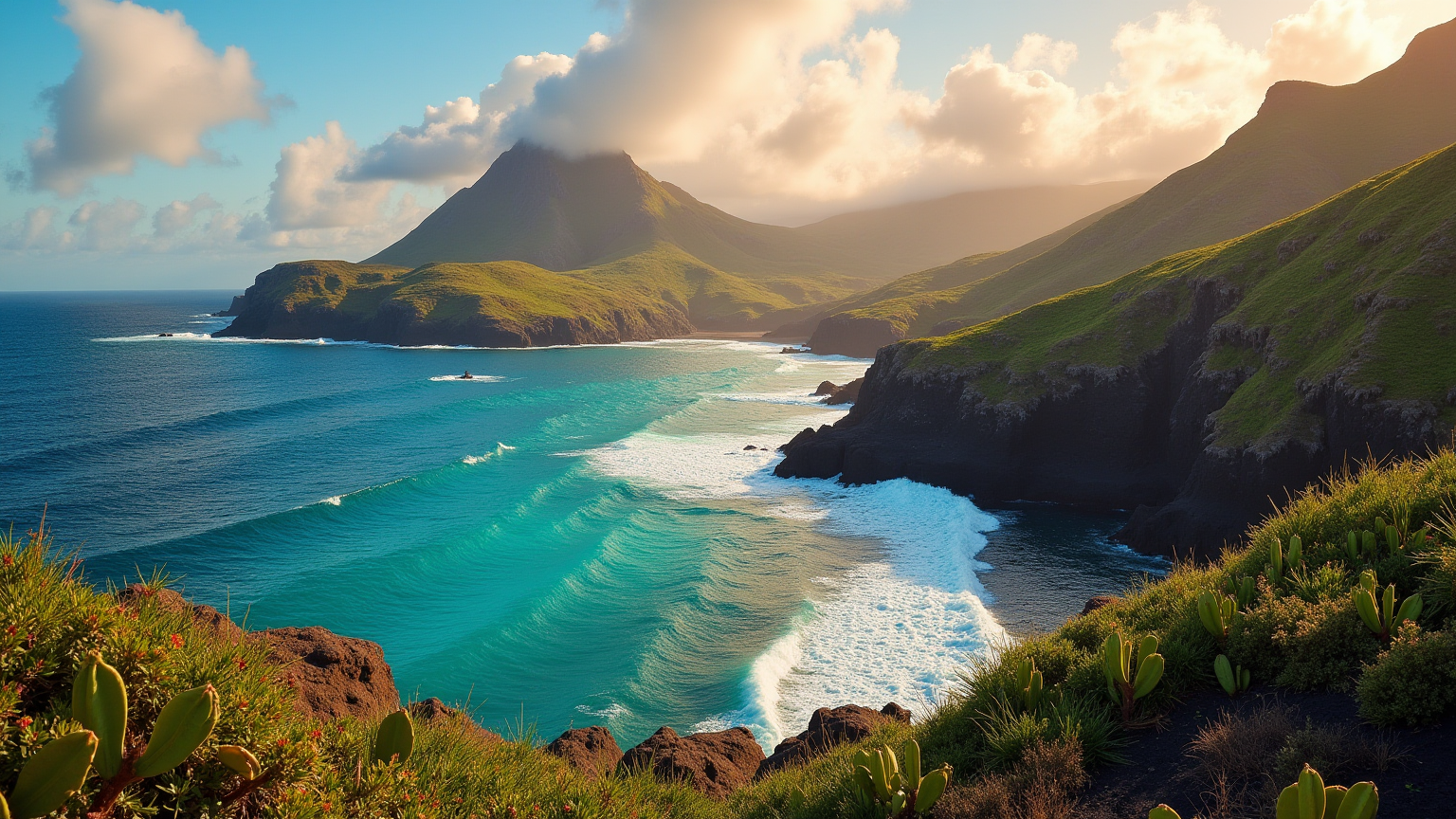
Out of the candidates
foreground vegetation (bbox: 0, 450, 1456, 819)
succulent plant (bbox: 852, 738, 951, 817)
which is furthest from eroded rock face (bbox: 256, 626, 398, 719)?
succulent plant (bbox: 852, 738, 951, 817)

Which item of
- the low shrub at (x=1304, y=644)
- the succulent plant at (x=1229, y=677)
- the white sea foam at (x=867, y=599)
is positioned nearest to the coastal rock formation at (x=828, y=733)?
the white sea foam at (x=867, y=599)

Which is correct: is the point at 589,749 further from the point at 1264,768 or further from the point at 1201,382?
the point at 1201,382

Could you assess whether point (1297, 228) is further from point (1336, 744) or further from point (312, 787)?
point (312, 787)

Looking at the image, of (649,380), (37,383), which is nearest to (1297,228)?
(649,380)

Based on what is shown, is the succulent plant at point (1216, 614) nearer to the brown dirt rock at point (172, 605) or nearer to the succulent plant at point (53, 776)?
the brown dirt rock at point (172, 605)

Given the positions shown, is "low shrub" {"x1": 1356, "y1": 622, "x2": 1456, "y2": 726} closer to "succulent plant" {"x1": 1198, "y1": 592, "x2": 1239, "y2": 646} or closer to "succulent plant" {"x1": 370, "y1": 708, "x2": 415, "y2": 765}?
"succulent plant" {"x1": 1198, "y1": 592, "x2": 1239, "y2": 646}

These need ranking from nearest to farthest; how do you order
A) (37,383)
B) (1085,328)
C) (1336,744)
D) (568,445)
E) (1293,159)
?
(1336,744) → (1085,328) → (568,445) → (37,383) → (1293,159)
